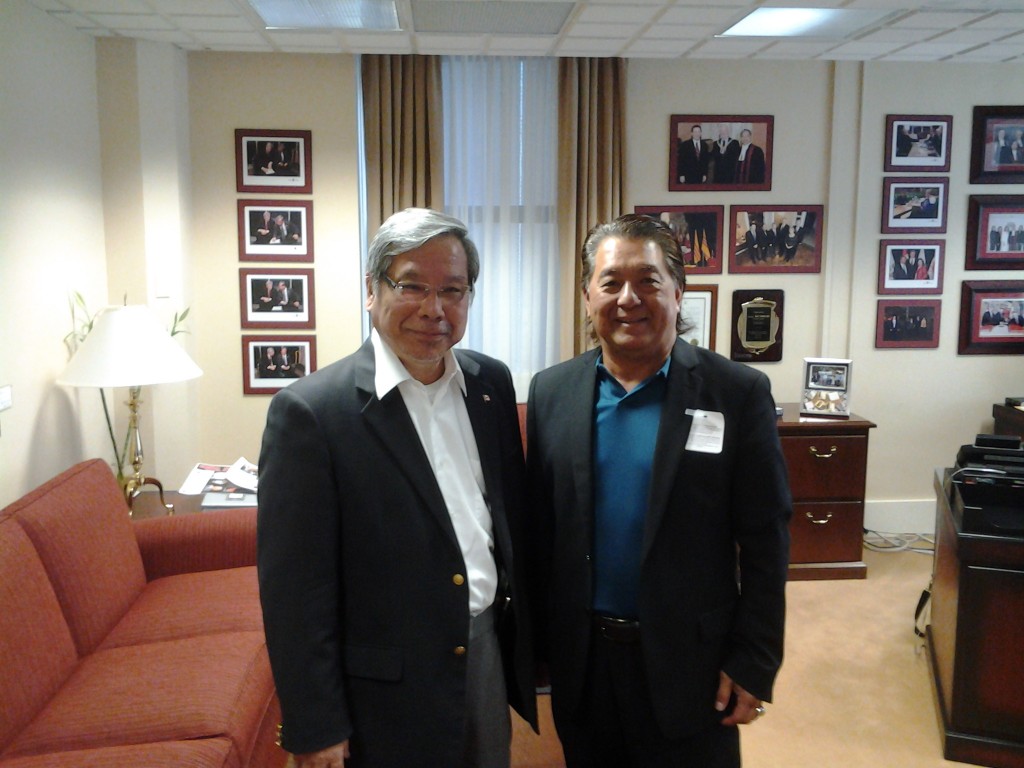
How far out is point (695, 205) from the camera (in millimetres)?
4605

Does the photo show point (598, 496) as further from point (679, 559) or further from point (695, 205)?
point (695, 205)

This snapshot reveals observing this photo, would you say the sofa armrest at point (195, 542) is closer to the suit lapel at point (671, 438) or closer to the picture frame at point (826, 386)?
Result: the suit lapel at point (671, 438)

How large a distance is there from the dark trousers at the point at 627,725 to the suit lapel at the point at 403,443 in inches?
17.5

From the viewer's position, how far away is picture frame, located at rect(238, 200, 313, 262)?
4340mm

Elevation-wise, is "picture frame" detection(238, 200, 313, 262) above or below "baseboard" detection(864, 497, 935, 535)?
above

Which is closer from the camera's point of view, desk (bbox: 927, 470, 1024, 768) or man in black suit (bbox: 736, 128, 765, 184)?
desk (bbox: 927, 470, 1024, 768)

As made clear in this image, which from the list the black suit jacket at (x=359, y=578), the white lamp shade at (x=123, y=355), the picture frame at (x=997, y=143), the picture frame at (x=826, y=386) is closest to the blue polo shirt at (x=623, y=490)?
the black suit jacket at (x=359, y=578)

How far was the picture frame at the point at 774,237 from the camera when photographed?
15.2 feet

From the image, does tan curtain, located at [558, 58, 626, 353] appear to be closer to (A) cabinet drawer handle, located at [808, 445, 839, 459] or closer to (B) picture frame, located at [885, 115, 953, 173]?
(A) cabinet drawer handle, located at [808, 445, 839, 459]

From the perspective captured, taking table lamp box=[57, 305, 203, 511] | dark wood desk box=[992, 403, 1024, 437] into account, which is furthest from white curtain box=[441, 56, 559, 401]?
dark wood desk box=[992, 403, 1024, 437]

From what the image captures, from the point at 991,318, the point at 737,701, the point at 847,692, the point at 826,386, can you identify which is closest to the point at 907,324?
the point at 991,318

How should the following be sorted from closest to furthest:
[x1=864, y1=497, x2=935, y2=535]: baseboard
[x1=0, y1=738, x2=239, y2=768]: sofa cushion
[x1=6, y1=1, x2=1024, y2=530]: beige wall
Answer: [x1=0, y1=738, x2=239, y2=768]: sofa cushion → [x1=6, y1=1, x2=1024, y2=530]: beige wall → [x1=864, y1=497, x2=935, y2=535]: baseboard

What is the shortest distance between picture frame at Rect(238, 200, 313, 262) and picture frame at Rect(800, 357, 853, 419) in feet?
9.55

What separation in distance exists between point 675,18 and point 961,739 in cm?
312
